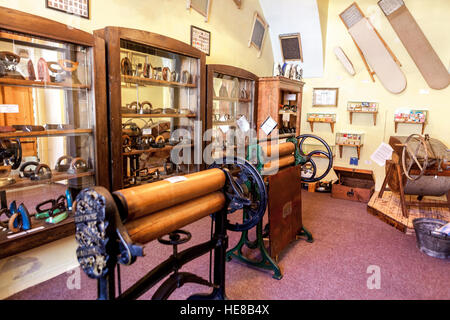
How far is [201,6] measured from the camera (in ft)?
12.2

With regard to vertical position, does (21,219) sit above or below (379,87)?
below

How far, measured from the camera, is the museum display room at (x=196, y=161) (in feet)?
6.05

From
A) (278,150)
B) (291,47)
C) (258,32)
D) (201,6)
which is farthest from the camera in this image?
(291,47)

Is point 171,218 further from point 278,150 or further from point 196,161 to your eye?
point 196,161

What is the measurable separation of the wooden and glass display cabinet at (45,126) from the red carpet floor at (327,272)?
1.77 ft

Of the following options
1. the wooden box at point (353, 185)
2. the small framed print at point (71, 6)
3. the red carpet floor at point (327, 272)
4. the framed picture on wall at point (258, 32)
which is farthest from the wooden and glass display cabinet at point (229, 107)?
the wooden box at point (353, 185)

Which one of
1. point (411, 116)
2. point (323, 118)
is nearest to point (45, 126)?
point (323, 118)

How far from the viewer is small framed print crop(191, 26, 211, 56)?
367 cm

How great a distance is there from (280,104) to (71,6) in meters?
3.18

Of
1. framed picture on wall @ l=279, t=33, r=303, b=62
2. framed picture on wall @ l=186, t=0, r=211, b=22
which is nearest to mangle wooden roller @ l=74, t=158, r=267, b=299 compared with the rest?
framed picture on wall @ l=186, t=0, r=211, b=22

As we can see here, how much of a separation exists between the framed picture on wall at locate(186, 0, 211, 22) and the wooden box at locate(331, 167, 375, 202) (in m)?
3.08

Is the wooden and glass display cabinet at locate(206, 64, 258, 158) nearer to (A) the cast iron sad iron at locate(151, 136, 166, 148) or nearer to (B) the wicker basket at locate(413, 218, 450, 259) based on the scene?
(A) the cast iron sad iron at locate(151, 136, 166, 148)

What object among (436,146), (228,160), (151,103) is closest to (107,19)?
(151,103)
